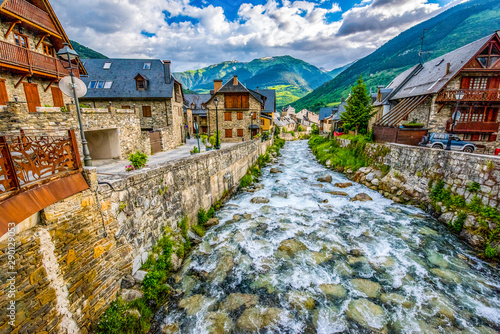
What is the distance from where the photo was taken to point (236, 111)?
2872 centimetres

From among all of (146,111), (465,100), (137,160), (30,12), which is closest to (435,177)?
(465,100)

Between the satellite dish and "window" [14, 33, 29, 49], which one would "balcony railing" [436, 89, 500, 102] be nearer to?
the satellite dish

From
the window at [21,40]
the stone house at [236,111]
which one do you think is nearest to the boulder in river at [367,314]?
the window at [21,40]

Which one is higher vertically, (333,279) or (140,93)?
(140,93)

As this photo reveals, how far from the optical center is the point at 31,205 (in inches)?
153

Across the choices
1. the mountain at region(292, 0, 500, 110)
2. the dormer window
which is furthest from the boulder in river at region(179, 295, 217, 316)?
the mountain at region(292, 0, 500, 110)

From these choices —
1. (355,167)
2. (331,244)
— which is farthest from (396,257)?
(355,167)

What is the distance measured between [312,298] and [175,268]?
4.88 metres

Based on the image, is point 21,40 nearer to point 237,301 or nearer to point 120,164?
point 120,164

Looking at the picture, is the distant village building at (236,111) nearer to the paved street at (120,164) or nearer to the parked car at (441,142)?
the paved street at (120,164)

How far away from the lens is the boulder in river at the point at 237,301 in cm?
627

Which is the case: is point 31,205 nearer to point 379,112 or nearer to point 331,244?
point 331,244

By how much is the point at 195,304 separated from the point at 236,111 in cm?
2540

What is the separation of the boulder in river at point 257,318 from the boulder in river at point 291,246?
2.89 m
